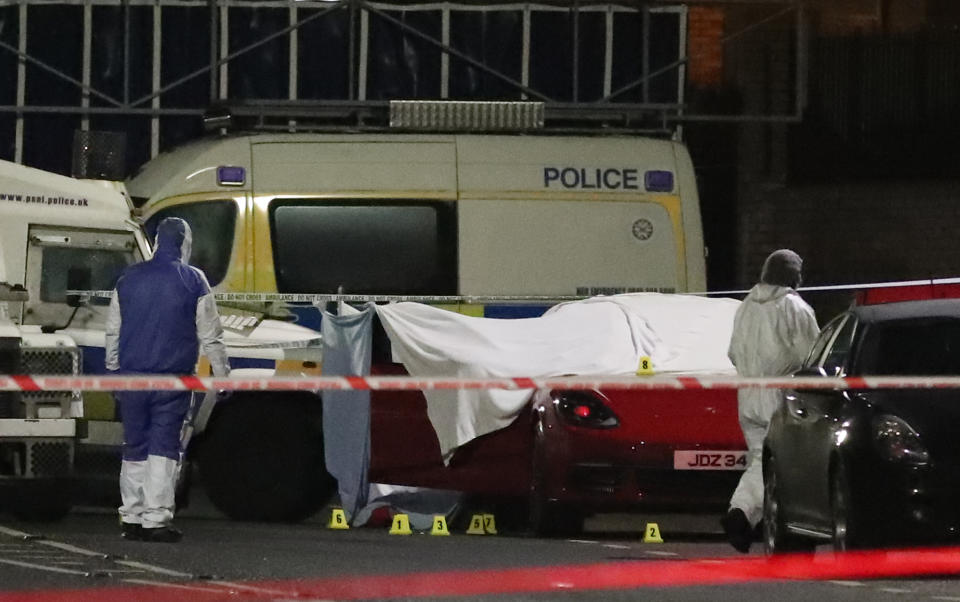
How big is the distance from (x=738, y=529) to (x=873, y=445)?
2349mm

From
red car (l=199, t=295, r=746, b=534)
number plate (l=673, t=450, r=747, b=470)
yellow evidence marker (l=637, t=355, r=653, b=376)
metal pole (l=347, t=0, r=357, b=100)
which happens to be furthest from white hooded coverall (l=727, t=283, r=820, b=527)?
metal pole (l=347, t=0, r=357, b=100)

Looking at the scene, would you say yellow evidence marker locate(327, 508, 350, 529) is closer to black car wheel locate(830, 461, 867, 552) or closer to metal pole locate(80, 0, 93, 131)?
black car wheel locate(830, 461, 867, 552)

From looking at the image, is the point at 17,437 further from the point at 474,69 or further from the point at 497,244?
the point at 474,69

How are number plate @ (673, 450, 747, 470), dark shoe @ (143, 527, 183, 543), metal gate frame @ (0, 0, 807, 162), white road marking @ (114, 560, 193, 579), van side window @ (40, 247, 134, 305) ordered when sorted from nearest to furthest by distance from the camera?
white road marking @ (114, 560, 193, 579) → dark shoe @ (143, 527, 183, 543) → number plate @ (673, 450, 747, 470) → van side window @ (40, 247, 134, 305) → metal gate frame @ (0, 0, 807, 162)

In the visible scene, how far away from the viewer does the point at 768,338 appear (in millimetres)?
13656

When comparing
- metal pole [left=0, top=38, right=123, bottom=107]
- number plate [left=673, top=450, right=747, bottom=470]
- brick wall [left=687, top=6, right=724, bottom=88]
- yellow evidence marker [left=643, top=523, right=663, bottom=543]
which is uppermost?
brick wall [left=687, top=6, right=724, bottom=88]

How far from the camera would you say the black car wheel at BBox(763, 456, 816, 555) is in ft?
40.2

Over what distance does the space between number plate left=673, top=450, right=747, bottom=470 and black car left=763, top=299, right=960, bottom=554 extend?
0.99 metres

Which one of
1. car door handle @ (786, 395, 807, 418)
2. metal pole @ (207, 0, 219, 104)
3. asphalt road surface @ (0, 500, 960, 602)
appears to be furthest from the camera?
metal pole @ (207, 0, 219, 104)

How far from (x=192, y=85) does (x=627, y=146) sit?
12.4ft

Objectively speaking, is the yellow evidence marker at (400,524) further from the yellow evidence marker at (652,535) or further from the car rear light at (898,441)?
the car rear light at (898,441)

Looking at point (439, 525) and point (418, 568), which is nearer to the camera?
point (418, 568)

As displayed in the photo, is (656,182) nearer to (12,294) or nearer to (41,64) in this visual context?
(41,64)

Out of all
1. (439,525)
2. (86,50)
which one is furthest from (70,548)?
(86,50)
